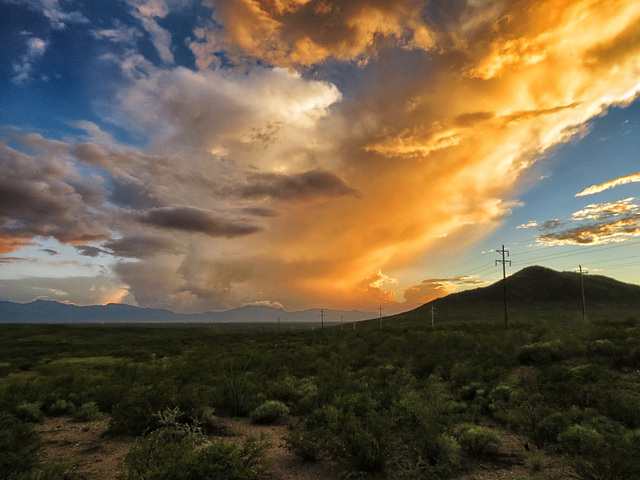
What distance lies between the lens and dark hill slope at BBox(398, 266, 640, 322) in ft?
332

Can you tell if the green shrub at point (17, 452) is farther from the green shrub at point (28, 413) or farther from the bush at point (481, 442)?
the bush at point (481, 442)

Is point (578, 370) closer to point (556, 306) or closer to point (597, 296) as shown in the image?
point (556, 306)

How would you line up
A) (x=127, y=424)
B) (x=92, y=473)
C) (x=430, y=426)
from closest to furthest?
1. (x=92, y=473)
2. (x=430, y=426)
3. (x=127, y=424)

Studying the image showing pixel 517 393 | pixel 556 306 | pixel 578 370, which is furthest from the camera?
pixel 556 306

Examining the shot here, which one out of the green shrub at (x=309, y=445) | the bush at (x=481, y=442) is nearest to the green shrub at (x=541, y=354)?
the bush at (x=481, y=442)

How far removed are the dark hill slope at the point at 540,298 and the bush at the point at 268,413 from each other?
94.7 meters

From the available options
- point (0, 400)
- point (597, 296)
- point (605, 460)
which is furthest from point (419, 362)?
point (597, 296)

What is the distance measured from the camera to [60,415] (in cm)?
1241

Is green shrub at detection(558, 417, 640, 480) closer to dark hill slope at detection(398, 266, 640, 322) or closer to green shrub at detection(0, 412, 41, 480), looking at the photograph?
green shrub at detection(0, 412, 41, 480)

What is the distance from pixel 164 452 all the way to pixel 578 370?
51.0 feet

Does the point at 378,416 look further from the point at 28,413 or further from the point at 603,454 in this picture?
the point at 28,413

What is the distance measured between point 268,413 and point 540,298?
13709 cm

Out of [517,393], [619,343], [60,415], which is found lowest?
[60,415]

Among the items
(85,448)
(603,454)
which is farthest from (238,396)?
(603,454)
